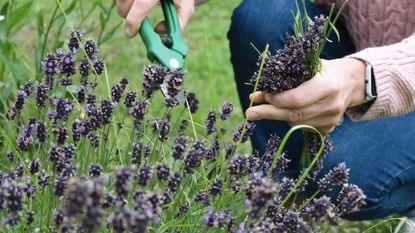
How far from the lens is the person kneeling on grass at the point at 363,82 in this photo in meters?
1.56

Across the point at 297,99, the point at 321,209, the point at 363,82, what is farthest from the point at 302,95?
the point at 321,209

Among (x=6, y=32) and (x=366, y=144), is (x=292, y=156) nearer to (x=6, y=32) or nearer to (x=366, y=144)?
(x=366, y=144)

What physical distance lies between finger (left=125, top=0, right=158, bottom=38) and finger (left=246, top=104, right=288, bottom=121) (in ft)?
1.02

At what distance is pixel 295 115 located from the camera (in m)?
1.43

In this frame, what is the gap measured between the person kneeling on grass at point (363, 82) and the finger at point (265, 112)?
0.03 meters

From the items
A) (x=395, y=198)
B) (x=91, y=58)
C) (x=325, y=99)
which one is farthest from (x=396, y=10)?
(x=91, y=58)

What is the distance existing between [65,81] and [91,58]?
0.21ft

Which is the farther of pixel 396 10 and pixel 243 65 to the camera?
pixel 243 65

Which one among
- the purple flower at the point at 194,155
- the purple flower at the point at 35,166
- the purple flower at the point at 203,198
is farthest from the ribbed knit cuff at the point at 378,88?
the purple flower at the point at 35,166

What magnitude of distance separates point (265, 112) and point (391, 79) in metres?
0.36

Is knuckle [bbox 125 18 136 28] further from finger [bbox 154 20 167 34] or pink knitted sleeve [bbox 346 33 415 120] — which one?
pink knitted sleeve [bbox 346 33 415 120]

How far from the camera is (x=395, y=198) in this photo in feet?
6.79

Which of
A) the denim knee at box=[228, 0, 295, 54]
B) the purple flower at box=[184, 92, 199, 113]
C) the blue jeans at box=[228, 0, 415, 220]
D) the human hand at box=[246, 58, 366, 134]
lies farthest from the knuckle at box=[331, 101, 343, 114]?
the denim knee at box=[228, 0, 295, 54]

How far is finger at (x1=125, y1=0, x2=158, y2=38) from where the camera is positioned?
60.8 inches
